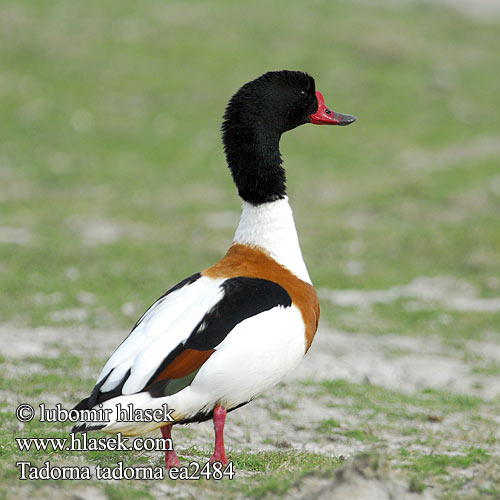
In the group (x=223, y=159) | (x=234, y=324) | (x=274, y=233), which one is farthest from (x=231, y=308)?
(x=223, y=159)

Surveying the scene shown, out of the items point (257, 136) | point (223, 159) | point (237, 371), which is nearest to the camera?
point (237, 371)

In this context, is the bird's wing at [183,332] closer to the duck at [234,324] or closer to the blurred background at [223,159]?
the duck at [234,324]

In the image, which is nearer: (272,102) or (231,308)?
(231,308)

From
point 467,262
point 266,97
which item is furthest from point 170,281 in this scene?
point 266,97

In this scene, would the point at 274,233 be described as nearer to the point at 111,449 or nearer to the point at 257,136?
the point at 257,136

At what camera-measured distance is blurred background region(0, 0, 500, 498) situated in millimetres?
11344

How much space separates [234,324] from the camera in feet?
15.4

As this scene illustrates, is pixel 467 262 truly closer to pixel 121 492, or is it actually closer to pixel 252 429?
pixel 252 429

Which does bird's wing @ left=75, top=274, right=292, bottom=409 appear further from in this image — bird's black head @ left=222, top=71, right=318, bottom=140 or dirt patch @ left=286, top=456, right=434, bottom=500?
bird's black head @ left=222, top=71, right=318, bottom=140

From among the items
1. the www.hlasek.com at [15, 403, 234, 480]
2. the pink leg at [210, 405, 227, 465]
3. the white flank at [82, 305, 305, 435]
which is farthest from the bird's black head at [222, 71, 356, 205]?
the www.hlasek.com at [15, 403, 234, 480]

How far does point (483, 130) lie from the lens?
20844 millimetres

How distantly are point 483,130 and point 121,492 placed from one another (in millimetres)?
18403

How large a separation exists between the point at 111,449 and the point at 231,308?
134cm

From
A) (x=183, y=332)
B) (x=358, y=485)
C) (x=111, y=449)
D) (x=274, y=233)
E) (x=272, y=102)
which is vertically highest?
(x=272, y=102)
